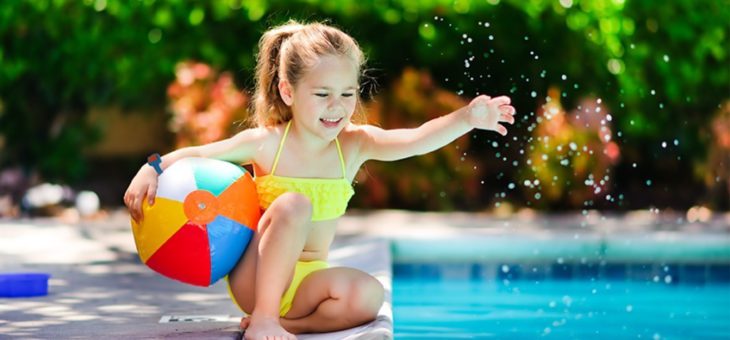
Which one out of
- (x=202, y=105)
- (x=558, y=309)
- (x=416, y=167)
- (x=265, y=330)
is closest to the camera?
(x=265, y=330)

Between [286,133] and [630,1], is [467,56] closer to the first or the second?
[630,1]

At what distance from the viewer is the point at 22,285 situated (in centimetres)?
536

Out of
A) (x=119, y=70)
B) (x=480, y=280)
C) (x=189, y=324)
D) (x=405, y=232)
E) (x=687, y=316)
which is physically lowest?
(x=189, y=324)

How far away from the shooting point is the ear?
428 centimetres

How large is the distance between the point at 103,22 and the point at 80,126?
1.90 meters

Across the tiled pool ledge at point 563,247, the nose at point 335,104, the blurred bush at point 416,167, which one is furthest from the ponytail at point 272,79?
the blurred bush at point 416,167

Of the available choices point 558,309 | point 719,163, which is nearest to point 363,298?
point 558,309

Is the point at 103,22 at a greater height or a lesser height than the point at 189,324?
greater

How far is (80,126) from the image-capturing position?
1303 cm

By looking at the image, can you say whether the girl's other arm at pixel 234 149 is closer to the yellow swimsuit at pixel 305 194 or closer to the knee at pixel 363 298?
the yellow swimsuit at pixel 305 194

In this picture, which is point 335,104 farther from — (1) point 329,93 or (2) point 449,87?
(2) point 449,87

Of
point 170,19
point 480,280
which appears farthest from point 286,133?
point 170,19

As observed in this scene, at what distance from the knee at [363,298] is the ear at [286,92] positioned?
26.0 inches

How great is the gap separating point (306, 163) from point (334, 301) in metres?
0.50
